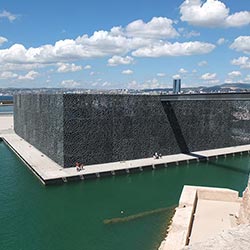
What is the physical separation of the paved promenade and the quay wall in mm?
724

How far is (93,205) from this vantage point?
18.0 meters

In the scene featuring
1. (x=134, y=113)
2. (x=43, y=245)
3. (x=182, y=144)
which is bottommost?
(x=43, y=245)

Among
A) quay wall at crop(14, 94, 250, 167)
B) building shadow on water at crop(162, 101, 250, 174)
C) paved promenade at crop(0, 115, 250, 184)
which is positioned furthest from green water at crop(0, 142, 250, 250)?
quay wall at crop(14, 94, 250, 167)

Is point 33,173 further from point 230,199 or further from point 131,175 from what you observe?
point 230,199

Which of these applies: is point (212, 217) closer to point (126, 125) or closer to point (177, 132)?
point (126, 125)

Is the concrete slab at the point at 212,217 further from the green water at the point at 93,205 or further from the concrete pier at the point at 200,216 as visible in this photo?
the green water at the point at 93,205

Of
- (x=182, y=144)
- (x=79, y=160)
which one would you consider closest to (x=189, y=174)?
(x=182, y=144)

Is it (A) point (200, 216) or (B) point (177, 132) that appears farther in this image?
(B) point (177, 132)

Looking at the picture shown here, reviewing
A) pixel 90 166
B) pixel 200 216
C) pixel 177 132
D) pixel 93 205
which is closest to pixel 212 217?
pixel 200 216

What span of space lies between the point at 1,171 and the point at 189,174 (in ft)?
49.2

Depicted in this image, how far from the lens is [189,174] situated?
80.9 feet

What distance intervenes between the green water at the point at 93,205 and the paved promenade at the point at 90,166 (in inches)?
23.9

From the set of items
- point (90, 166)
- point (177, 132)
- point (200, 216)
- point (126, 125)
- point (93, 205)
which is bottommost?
point (93, 205)

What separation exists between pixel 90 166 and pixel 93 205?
705 centimetres
